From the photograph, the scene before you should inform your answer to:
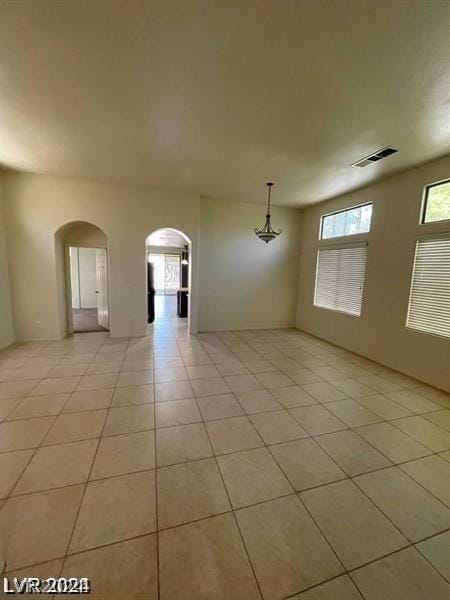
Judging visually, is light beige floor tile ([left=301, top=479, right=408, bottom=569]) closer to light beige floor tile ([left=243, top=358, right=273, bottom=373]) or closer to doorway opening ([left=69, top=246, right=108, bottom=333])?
light beige floor tile ([left=243, top=358, right=273, bottom=373])

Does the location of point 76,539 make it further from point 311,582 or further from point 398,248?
point 398,248

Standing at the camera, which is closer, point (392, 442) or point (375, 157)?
point (392, 442)

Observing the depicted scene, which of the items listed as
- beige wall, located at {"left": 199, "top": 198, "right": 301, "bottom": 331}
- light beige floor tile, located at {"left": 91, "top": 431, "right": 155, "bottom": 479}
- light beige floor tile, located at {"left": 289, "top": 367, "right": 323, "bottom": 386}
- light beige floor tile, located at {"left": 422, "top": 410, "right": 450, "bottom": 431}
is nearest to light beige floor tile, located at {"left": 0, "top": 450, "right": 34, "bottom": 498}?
light beige floor tile, located at {"left": 91, "top": 431, "right": 155, "bottom": 479}

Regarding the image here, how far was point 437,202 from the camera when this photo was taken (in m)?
3.60

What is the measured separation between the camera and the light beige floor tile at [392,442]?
2.25m

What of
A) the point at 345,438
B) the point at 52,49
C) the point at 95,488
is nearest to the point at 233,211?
the point at 52,49

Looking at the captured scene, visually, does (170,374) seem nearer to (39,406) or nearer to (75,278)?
(39,406)

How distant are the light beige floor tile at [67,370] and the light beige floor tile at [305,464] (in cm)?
296

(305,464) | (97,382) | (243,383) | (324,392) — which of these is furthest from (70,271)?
(305,464)

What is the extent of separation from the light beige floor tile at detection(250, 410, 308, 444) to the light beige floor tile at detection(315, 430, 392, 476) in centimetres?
22

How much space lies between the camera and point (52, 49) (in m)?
1.89

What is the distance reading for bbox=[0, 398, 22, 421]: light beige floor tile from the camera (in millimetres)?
2590

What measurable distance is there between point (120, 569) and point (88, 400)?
6.36 feet

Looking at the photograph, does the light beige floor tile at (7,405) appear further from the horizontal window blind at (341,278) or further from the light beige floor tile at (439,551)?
the horizontal window blind at (341,278)
